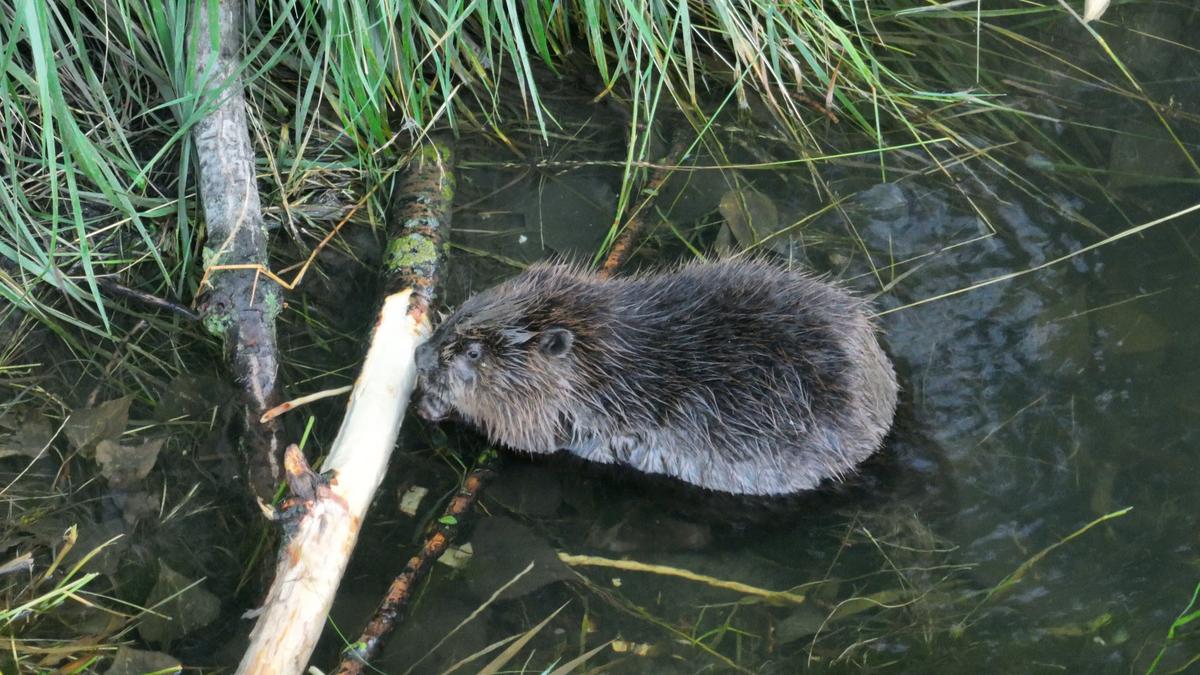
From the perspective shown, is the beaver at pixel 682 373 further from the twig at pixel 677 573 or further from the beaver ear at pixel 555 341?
the twig at pixel 677 573

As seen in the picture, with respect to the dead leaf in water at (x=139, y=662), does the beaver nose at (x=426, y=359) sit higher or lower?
higher

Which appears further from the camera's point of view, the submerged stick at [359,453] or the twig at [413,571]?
the twig at [413,571]

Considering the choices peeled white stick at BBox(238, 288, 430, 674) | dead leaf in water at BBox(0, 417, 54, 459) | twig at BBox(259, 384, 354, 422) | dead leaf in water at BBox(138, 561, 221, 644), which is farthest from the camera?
dead leaf in water at BBox(0, 417, 54, 459)

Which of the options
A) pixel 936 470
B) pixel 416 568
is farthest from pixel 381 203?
pixel 936 470

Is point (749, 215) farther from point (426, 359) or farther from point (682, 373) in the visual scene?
point (426, 359)

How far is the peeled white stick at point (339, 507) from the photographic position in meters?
2.59

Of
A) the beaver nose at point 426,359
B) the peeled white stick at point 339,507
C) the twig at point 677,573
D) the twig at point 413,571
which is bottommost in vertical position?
the twig at point 677,573

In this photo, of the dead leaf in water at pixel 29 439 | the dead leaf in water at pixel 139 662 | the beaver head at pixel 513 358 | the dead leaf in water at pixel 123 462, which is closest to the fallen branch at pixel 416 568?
the beaver head at pixel 513 358

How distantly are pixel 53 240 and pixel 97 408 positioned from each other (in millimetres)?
518

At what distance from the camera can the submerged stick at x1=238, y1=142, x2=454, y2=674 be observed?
2.62 metres

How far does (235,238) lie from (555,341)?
3.46ft

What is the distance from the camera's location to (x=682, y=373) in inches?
132

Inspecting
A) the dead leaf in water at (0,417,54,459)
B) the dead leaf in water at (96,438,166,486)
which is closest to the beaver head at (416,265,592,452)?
the dead leaf in water at (96,438,166,486)

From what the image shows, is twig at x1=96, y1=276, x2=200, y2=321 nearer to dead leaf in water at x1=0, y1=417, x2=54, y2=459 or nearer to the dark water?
dead leaf in water at x1=0, y1=417, x2=54, y2=459
